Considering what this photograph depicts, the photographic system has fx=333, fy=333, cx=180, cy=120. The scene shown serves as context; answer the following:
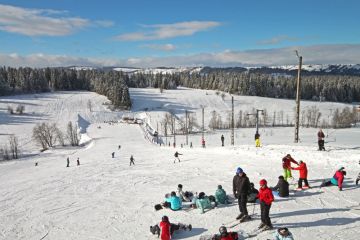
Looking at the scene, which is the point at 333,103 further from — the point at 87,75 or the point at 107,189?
the point at 107,189

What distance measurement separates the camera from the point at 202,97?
17150 centimetres

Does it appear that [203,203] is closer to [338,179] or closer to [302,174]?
[302,174]

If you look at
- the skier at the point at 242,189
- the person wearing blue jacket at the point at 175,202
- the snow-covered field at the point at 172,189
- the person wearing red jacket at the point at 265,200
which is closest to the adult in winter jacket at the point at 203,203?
the snow-covered field at the point at 172,189

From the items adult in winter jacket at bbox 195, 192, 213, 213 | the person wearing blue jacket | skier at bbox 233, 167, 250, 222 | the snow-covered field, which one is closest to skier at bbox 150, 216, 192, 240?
the snow-covered field

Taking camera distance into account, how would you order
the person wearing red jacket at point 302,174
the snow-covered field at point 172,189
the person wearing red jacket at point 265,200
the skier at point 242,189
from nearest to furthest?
the person wearing red jacket at point 265,200
the skier at point 242,189
the snow-covered field at point 172,189
the person wearing red jacket at point 302,174

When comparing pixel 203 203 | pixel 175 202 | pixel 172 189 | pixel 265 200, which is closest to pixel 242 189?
pixel 265 200

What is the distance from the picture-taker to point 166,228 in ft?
44.4

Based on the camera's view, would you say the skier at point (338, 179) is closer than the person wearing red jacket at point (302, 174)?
Yes

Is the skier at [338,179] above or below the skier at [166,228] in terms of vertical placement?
above

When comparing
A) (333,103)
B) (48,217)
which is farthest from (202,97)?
(48,217)

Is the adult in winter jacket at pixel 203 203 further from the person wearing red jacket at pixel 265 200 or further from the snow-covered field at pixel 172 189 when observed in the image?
the person wearing red jacket at pixel 265 200

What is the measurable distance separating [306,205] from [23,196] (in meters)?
20.3

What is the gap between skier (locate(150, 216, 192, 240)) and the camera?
13.5 meters

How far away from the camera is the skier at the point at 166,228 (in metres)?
13.5
